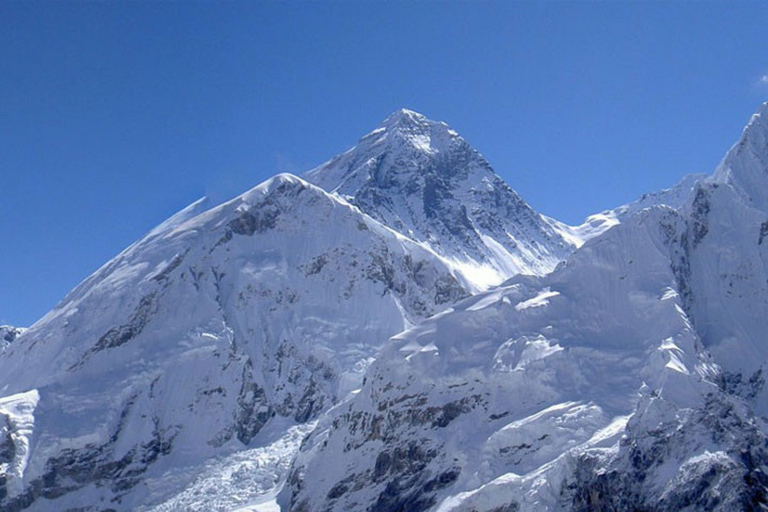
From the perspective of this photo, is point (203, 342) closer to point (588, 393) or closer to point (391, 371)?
point (391, 371)

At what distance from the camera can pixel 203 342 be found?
433 ft

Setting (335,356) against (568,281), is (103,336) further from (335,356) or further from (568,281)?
(568,281)

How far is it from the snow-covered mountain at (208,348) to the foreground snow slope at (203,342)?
0.19 meters

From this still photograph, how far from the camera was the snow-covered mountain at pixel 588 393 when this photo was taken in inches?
2884

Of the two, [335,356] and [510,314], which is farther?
[335,356]

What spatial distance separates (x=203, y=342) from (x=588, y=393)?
58.8m

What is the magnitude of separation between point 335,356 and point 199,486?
89.4 ft

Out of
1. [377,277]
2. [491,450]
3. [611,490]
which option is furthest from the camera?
[377,277]

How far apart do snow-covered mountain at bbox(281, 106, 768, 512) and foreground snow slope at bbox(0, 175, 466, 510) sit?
22966 mm

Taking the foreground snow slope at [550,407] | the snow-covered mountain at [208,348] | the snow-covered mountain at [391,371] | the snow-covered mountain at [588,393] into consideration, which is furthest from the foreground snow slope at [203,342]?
the foreground snow slope at [550,407]

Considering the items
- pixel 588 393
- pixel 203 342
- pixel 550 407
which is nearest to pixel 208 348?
pixel 203 342

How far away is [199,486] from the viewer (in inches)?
4528

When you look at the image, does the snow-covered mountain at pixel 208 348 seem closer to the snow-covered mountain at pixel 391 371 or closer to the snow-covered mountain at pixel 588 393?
the snow-covered mountain at pixel 391 371

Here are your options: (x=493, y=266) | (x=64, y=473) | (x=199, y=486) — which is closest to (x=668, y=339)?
(x=199, y=486)
